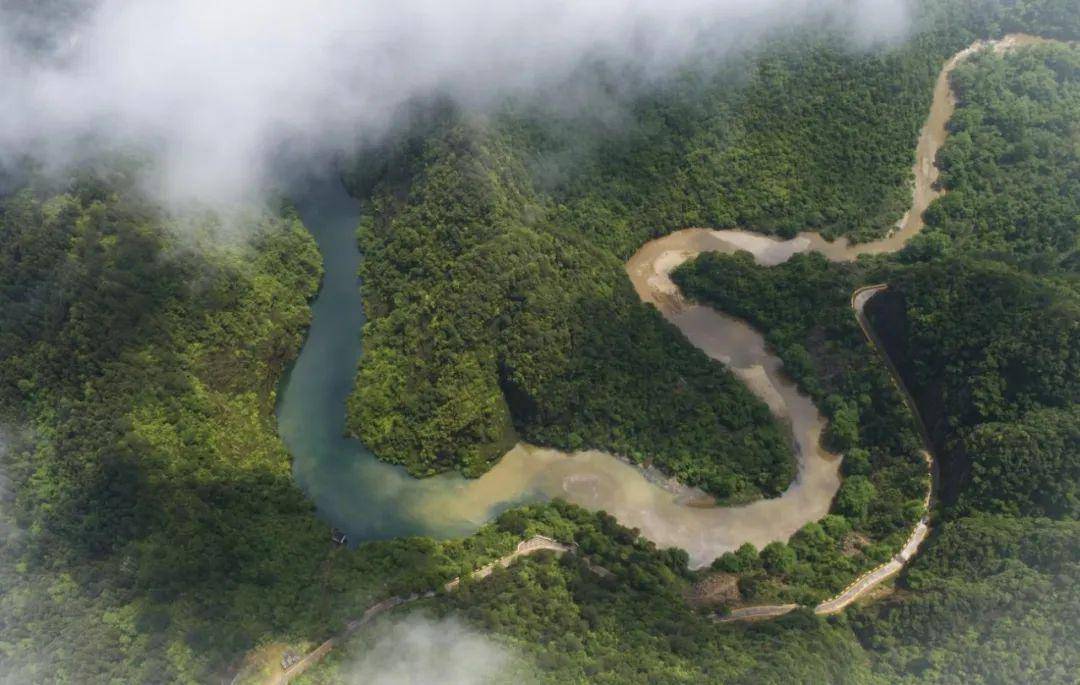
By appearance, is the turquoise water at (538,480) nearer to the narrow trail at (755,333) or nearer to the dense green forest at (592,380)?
the narrow trail at (755,333)

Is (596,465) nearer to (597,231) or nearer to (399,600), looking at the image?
(399,600)

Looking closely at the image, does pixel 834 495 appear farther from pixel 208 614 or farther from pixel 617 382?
pixel 208 614

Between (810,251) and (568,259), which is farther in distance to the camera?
(810,251)

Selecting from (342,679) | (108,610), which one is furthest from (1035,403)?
(108,610)

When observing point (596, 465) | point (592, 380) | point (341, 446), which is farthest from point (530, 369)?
point (341, 446)

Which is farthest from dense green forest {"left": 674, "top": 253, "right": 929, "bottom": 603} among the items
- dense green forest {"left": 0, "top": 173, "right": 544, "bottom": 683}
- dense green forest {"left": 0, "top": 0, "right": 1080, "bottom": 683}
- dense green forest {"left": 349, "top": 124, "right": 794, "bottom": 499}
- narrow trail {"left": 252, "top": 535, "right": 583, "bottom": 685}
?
dense green forest {"left": 0, "top": 173, "right": 544, "bottom": 683}

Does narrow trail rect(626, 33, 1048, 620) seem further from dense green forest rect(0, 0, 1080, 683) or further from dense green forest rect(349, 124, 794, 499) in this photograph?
dense green forest rect(349, 124, 794, 499)
